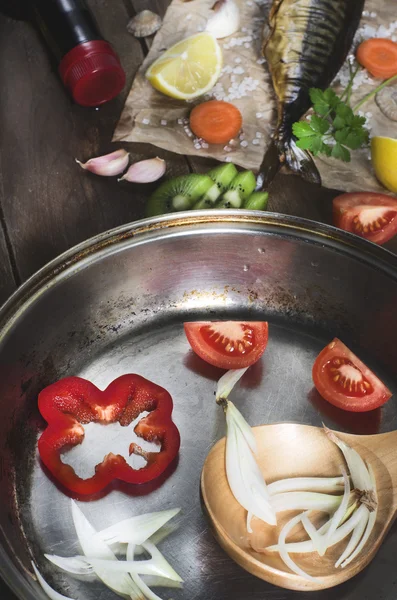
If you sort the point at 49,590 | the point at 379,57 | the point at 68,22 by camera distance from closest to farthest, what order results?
1. the point at 49,590
2. the point at 68,22
3. the point at 379,57

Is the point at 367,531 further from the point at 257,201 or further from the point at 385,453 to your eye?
the point at 257,201

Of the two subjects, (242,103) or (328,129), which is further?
(242,103)

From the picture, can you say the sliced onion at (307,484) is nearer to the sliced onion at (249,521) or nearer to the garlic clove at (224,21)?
the sliced onion at (249,521)

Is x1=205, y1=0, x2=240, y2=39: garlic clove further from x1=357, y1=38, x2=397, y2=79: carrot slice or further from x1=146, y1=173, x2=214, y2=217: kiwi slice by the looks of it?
x1=146, y1=173, x2=214, y2=217: kiwi slice

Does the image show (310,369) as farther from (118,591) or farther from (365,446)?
(118,591)

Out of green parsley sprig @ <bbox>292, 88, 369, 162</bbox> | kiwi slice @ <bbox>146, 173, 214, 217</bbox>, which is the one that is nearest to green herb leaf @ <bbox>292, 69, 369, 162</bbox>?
green parsley sprig @ <bbox>292, 88, 369, 162</bbox>

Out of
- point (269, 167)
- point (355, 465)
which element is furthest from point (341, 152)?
point (355, 465)

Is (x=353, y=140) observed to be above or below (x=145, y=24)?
below
